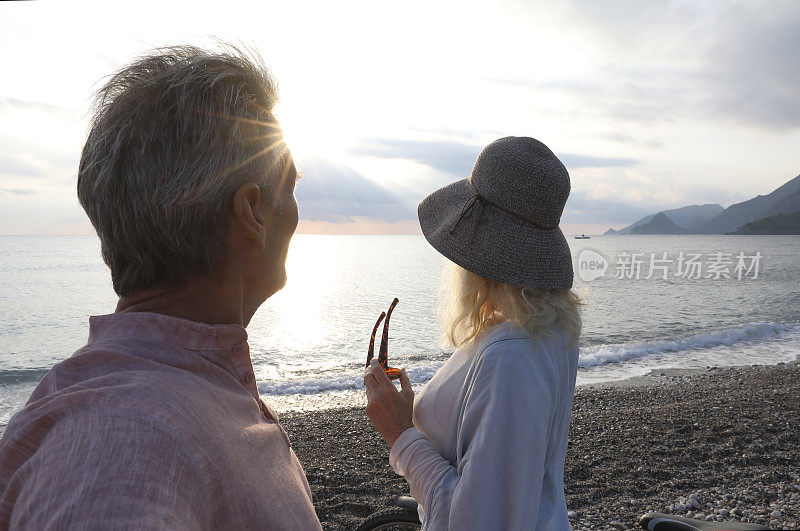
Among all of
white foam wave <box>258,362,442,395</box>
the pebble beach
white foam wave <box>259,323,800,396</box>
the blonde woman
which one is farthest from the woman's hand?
white foam wave <box>258,362,442,395</box>

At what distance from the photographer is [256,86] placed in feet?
4.35

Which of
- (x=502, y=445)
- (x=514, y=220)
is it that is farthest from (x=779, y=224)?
(x=502, y=445)

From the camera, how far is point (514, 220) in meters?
2.08

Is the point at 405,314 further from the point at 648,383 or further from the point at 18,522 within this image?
the point at 18,522

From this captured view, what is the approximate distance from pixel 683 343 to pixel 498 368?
21.6 metres

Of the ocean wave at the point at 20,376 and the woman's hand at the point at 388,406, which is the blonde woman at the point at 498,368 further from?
the ocean wave at the point at 20,376

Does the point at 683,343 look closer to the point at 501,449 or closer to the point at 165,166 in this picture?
the point at 501,449

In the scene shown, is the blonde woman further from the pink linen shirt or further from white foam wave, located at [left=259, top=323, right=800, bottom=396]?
white foam wave, located at [left=259, top=323, right=800, bottom=396]

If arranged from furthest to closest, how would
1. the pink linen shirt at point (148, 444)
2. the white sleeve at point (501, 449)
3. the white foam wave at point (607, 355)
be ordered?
the white foam wave at point (607, 355) < the white sleeve at point (501, 449) < the pink linen shirt at point (148, 444)

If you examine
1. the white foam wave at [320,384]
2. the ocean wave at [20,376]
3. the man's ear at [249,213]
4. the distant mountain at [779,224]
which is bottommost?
the ocean wave at [20,376]

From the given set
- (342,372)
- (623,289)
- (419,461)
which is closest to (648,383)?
(342,372)

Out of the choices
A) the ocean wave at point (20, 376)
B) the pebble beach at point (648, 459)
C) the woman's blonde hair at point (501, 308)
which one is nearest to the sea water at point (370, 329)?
the ocean wave at point (20, 376)

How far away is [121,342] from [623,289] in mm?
47206

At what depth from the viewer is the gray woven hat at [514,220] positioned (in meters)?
2.02
